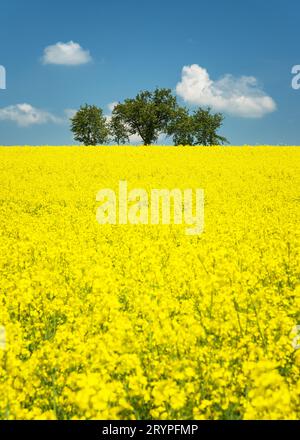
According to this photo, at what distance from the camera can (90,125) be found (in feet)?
204

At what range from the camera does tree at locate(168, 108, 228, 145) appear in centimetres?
5934

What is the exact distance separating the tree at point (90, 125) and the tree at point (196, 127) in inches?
375

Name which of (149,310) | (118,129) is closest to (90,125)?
(118,129)

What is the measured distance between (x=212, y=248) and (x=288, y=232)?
2.45 meters

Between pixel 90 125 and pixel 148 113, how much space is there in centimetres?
897

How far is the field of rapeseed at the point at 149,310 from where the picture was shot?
462 cm

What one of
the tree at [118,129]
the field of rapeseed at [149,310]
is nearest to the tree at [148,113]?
the tree at [118,129]

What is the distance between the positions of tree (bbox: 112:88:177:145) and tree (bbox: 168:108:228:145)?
1232mm

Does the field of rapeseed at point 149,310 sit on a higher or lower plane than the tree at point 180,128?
lower
